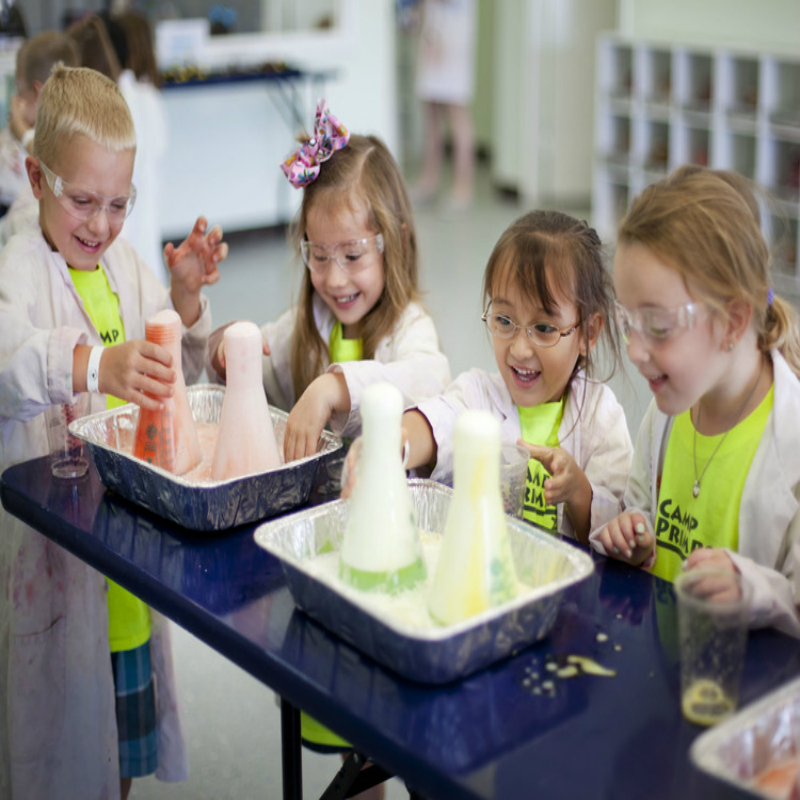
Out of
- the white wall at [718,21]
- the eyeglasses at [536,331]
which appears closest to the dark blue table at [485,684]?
the eyeglasses at [536,331]

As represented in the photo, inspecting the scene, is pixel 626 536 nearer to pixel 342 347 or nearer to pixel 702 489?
pixel 702 489

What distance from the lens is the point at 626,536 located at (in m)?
1.17

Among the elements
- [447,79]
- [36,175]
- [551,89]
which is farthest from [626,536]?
[447,79]

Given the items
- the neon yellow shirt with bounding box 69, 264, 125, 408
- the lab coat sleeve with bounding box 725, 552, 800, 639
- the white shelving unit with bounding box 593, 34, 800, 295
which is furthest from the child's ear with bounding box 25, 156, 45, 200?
the white shelving unit with bounding box 593, 34, 800, 295

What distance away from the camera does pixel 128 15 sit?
11.7 feet

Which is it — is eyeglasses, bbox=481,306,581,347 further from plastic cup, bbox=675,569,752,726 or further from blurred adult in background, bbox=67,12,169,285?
blurred adult in background, bbox=67,12,169,285

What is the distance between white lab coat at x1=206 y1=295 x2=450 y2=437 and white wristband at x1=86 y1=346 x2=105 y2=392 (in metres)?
0.31

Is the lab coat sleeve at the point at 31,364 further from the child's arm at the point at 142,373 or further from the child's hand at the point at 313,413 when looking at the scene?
the child's hand at the point at 313,413

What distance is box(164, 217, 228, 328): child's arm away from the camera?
1650mm

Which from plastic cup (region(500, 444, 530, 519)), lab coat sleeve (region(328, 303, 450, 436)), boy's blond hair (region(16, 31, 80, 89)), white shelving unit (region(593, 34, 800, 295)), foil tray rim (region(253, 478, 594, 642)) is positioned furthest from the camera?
white shelving unit (region(593, 34, 800, 295))

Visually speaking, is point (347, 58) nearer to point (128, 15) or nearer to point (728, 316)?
point (128, 15)

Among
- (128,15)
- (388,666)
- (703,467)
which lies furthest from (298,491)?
(128,15)

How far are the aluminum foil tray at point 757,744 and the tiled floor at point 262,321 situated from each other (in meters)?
0.65

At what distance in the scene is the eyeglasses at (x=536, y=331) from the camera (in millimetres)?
1375
